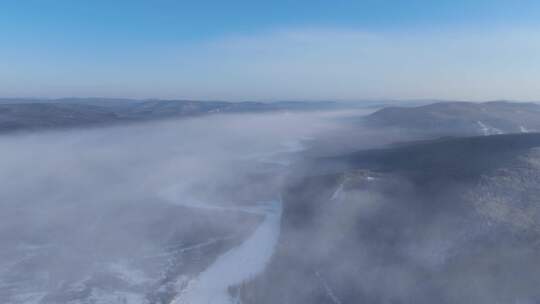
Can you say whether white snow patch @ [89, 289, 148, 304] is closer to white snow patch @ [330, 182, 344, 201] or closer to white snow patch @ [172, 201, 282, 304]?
white snow patch @ [172, 201, 282, 304]

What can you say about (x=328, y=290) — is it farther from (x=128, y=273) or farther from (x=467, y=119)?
(x=467, y=119)

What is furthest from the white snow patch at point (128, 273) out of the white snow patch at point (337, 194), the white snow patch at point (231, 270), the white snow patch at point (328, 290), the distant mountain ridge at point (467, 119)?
the distant mountain ridge at point (467, 119)

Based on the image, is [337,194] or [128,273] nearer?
[128,273]

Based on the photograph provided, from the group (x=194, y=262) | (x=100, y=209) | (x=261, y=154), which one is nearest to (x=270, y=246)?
(x=194, y=262)

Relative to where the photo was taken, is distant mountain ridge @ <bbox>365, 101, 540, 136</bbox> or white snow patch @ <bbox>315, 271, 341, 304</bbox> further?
distant mountain ridge @ <bbox>365, 101, 540, 136</bbox>

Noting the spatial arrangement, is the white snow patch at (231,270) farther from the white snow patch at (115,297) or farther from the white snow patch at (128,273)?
the white snow patch at (128,273)

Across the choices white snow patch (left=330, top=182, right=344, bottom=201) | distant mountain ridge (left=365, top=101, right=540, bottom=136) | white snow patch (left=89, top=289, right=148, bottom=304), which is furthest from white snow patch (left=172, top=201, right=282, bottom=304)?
distant mountain ridge (left=365, top=101, right=540, bottom=136)

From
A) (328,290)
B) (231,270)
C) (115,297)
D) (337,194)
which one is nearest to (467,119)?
(337,194)
